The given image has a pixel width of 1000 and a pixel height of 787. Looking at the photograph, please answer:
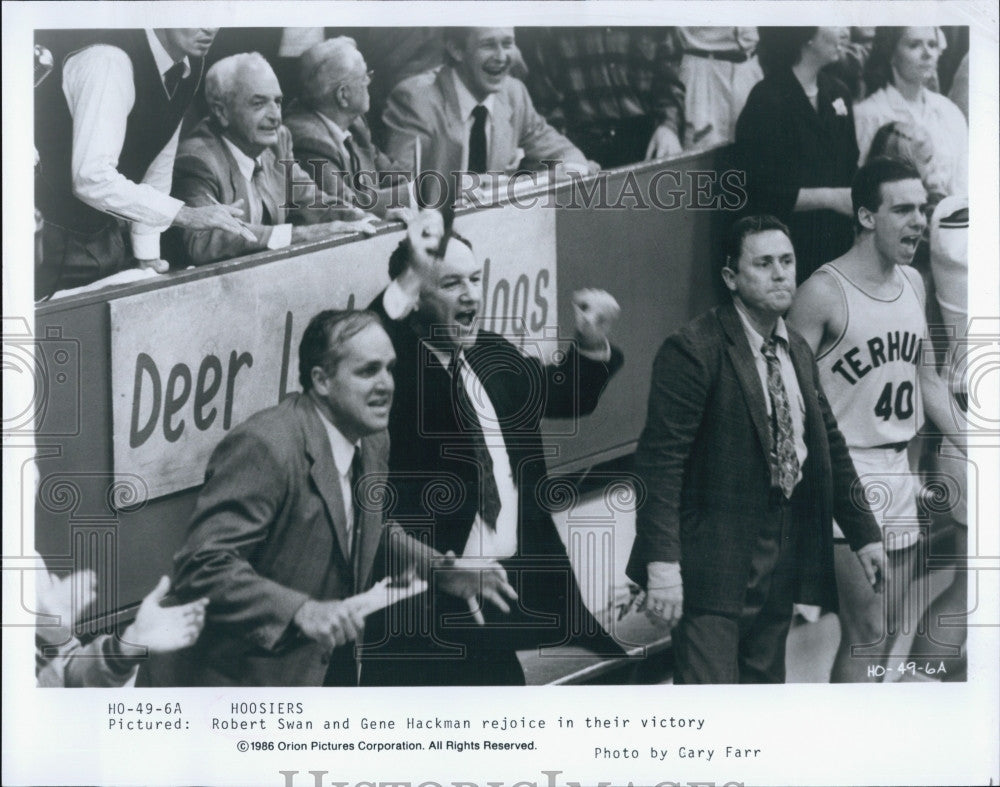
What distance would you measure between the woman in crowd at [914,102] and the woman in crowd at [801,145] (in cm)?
11

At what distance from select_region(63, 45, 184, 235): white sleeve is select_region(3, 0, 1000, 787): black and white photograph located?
0.04 feet

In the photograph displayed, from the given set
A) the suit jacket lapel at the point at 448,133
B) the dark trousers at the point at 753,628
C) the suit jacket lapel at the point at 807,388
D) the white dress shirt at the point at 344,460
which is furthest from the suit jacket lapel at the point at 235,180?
the dark trousers at the point at 753,628

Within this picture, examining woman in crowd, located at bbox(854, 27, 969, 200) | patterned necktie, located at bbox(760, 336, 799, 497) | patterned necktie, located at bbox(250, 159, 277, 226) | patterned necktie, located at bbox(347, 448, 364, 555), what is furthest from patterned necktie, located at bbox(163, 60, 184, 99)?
woman in crowd, located at bbox(854, 27, 969, 200)

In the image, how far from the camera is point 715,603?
3.70m

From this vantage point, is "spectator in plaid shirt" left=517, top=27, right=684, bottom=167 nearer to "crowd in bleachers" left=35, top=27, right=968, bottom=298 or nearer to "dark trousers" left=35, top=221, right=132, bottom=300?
"crowd in bleachers" left=35, top=27, right=968, bottom=298

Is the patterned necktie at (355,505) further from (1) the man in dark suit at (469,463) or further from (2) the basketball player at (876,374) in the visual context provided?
(2) the basketball player at (876,374)

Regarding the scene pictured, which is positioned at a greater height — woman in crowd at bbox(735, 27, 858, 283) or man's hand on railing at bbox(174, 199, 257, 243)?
woman in crowd at bbox(735, 27, 858, 283)

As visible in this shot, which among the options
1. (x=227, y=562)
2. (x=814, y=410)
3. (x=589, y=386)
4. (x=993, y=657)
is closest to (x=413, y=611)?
(x=227, y=562)

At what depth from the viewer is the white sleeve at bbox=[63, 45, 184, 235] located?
3.69m

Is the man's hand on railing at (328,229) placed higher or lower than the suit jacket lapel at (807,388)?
higher

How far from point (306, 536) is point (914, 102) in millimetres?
2443

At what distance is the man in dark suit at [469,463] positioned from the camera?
368 cm

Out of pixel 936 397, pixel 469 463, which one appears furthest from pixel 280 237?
pixel 936 397
